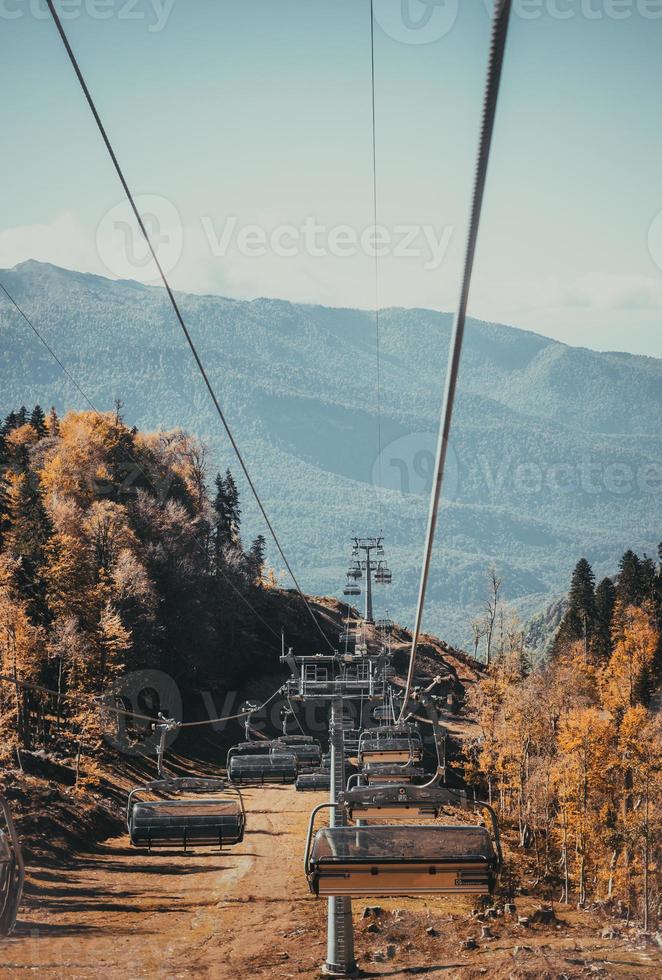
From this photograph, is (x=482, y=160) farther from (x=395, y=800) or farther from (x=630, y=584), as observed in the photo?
(x=630, y=584)

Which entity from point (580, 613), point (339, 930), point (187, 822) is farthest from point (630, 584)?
point (187, 822)

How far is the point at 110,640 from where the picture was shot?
6438 centimetres

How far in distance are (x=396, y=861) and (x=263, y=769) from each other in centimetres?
Answer: 1878

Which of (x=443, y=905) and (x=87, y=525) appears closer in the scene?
(x=443, y=905)

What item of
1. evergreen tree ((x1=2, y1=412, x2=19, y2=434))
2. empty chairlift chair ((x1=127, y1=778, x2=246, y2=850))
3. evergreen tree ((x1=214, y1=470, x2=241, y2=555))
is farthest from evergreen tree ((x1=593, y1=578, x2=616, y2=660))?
empty chairlift chair ((x1=127, y1=778, x2=246, y2=850))

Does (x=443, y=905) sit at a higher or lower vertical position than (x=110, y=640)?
lower

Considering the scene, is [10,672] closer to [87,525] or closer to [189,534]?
[87,525]

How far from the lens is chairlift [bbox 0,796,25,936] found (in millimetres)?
9914

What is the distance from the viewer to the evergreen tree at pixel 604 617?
328 ft

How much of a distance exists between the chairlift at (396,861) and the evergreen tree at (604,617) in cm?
8581

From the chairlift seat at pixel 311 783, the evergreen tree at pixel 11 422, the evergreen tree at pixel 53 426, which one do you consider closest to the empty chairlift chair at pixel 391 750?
the chairlift seat at pixel 311 783

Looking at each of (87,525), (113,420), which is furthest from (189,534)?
→ (87,525)

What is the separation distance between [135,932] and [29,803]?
1238 centimetres

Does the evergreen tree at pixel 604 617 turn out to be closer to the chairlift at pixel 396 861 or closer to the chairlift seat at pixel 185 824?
the chairlift seat at pixel 185 824
